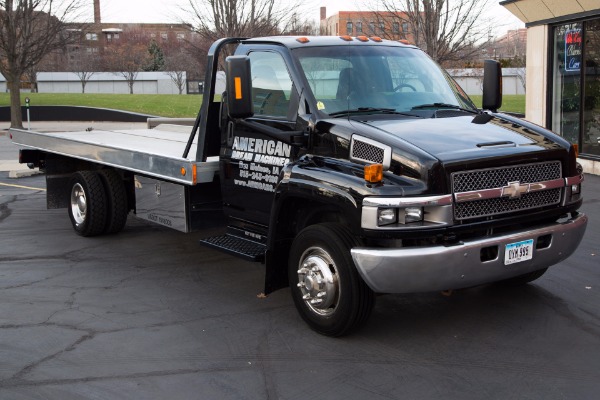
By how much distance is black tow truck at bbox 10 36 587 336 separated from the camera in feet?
16.0

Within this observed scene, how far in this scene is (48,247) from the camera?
8.65 metres

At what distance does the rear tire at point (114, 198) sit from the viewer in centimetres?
868

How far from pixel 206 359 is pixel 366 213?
59.4 inches

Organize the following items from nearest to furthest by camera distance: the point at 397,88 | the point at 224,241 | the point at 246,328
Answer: the point at 246,328 < the point at 397,88 < the point at 224,241

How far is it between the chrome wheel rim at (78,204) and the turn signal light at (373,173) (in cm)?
494

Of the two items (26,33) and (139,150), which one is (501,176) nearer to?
(139,150)

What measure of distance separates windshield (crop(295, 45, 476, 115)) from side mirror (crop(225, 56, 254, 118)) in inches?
21.7

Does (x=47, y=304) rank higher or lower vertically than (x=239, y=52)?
lower

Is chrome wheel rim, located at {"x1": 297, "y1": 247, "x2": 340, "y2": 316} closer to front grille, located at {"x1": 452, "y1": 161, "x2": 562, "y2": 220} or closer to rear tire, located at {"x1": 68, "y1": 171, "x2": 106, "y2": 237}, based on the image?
front grille, located at {"x1": 452, "y1": 161, "x2": 562, "y2": 220}

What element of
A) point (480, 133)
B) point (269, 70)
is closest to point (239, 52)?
point (269, 70)

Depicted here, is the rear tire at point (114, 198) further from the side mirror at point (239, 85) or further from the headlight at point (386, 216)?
the headlight at point (386, 216)

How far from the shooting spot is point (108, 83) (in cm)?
6488

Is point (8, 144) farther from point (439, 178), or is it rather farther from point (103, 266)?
point (439, 178)

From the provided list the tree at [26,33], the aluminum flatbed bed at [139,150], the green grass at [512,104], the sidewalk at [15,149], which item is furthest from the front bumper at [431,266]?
the green grass at [512,104]
